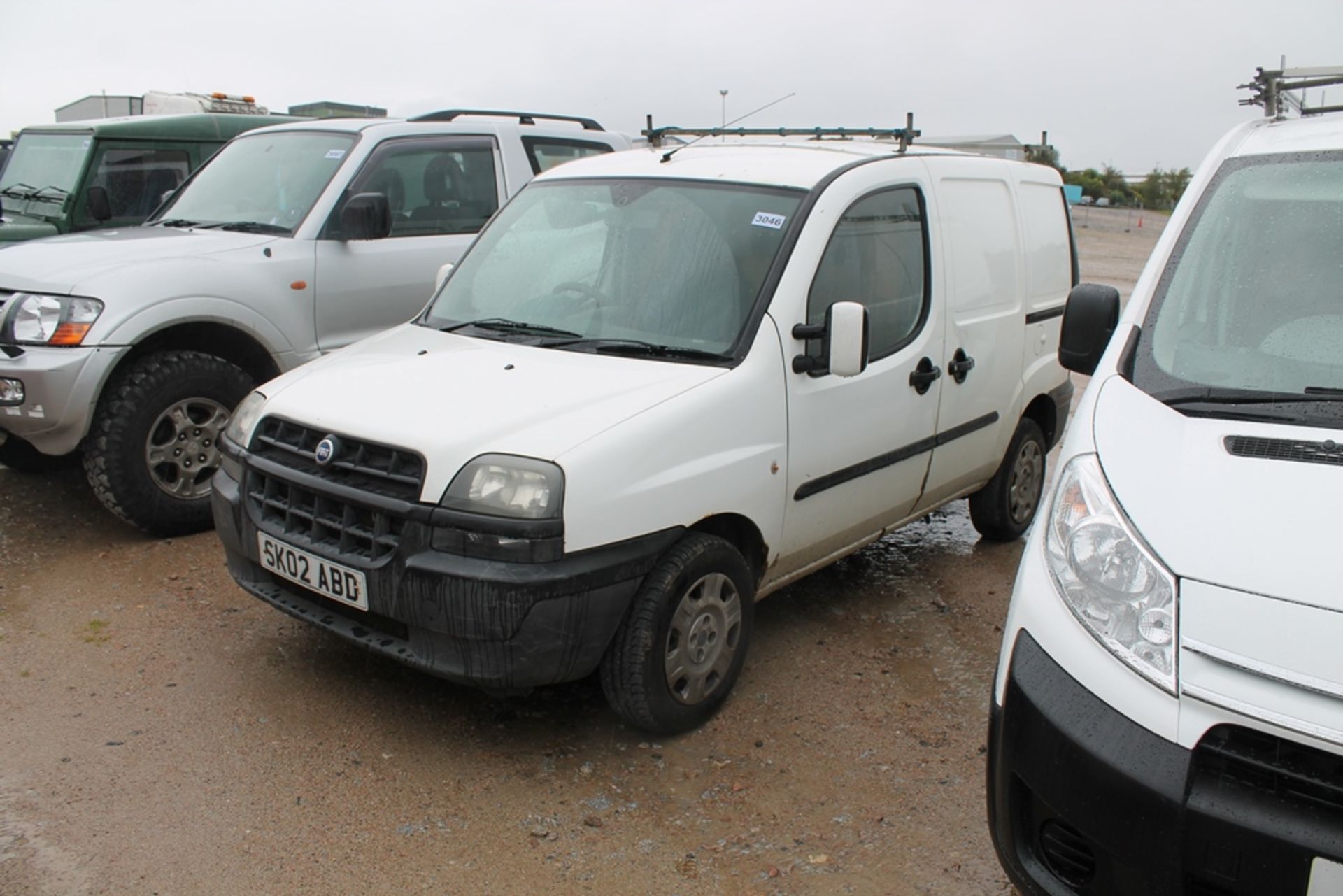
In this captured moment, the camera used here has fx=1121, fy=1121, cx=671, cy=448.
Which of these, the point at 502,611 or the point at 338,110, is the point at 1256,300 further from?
the point at 338,110

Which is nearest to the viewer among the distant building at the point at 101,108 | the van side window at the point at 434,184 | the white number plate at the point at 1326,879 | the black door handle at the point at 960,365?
the white number plate at the point at 1326,879

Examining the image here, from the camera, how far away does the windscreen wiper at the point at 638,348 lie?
3.75 m

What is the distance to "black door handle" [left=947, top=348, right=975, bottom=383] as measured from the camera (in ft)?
15.2

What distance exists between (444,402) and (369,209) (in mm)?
2541

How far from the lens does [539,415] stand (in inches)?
131

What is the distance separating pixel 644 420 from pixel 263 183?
12.7ft

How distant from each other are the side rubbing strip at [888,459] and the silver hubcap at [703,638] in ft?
1.58

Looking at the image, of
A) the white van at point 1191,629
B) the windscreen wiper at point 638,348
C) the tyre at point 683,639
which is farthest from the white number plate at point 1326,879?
the windscreen wiper at point 638,348

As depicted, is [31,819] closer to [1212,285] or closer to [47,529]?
[47,529]

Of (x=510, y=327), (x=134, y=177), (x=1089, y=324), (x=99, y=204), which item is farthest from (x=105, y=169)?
(x=1089, y=324)

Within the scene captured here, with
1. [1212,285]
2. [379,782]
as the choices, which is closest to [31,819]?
[379,782]

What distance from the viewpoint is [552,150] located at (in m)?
7.14

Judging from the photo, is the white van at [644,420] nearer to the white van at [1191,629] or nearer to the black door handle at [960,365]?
the black door handle at [960,365]

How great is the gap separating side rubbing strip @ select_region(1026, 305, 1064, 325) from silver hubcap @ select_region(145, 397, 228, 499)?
3.86 meters
